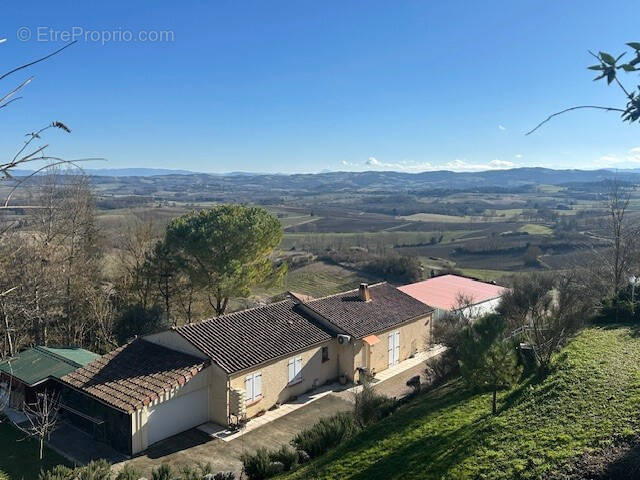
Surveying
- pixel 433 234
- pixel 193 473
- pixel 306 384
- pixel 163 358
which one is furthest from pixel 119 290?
pixel 433 234

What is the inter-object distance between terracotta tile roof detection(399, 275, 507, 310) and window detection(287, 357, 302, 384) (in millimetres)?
12964

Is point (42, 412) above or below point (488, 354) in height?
below

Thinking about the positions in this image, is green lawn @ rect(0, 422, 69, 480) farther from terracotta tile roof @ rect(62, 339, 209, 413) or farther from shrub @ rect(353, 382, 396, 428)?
shrub @ rect(353, 382, 396, 428)

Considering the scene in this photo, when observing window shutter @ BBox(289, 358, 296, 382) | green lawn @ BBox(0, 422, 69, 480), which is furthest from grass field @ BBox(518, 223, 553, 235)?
green lawn @ BBox(0, 422, 69, 480)

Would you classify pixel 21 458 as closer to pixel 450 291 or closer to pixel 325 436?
pixel 325 436

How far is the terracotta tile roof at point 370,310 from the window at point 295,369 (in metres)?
2.74

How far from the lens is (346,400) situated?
60.8ft

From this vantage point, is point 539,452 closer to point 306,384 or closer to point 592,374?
point 592,374

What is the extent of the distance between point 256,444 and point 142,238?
17727 mm

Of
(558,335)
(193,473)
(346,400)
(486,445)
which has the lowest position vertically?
(346,400)

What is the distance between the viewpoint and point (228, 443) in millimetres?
15219

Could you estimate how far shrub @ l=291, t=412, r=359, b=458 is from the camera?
40.2 ft

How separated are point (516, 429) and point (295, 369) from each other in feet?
35.7

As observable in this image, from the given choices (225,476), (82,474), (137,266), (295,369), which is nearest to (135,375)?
(82,474)
